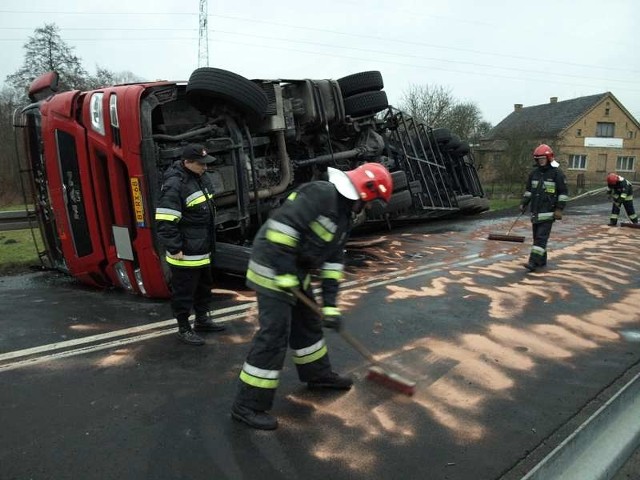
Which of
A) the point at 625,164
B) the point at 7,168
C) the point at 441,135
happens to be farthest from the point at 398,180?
the point at 625,164

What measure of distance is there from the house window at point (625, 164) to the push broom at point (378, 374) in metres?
47.5

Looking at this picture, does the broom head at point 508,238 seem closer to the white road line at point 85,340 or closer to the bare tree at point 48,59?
the white road line at point 85,340

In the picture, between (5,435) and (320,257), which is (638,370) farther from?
(5,435)

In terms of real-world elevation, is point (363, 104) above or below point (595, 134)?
above

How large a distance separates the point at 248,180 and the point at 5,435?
3551mm

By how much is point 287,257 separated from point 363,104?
5.53 meters

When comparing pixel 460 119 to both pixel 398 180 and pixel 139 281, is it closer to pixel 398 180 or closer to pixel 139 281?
pixel 398 180

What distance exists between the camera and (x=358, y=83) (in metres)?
7.93

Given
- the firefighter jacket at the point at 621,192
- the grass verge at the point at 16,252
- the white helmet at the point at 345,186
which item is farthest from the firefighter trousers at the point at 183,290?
the firefighter jacket at the point at 621,192

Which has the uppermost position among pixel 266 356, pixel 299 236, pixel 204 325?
pixel 299 236

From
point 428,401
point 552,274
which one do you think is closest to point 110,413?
point 428,401

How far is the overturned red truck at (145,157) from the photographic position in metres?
4.92

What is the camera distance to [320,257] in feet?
9.80

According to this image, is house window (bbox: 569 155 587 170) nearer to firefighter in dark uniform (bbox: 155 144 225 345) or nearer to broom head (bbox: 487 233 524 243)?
broom head (bbox: 487 233 524 243)
